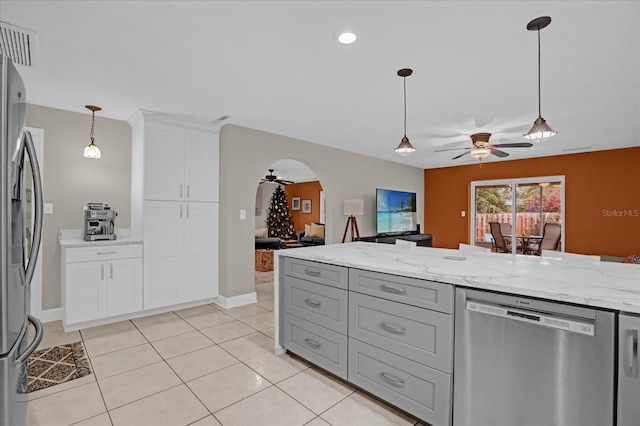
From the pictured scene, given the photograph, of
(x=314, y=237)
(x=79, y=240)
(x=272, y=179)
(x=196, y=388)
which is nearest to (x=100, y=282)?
(x=79, y=240)

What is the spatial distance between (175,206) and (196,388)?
90.7 inches

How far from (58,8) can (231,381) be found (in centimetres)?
262

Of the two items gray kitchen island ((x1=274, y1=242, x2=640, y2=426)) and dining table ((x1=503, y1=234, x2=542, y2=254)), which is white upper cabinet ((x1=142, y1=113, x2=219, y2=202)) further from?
dining table ((x1=503, y1=234, x2=542, y2=254))

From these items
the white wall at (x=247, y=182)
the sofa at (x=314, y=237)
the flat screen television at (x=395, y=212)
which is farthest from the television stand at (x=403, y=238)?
the sofa at (x=314, y=237)

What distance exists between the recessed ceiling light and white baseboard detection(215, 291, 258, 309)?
323cm

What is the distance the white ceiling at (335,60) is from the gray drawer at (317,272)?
1.58 metres

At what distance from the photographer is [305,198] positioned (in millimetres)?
10633

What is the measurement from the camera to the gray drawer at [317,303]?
2.14 m

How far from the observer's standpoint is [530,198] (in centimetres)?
665

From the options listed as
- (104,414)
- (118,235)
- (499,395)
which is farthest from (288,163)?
(499,395)

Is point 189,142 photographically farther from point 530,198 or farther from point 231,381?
point 530,198

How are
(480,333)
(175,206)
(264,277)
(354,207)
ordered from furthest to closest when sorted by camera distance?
(264,277) < (354,207) < (175,206) < (480,333)

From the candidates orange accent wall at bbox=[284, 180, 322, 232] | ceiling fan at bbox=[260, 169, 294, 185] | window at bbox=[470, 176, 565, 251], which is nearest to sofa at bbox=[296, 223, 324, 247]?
orange accent wall at bbox=[284, 180, 322, 232]

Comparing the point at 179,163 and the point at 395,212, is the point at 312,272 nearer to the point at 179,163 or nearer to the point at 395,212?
the point at 179,163
